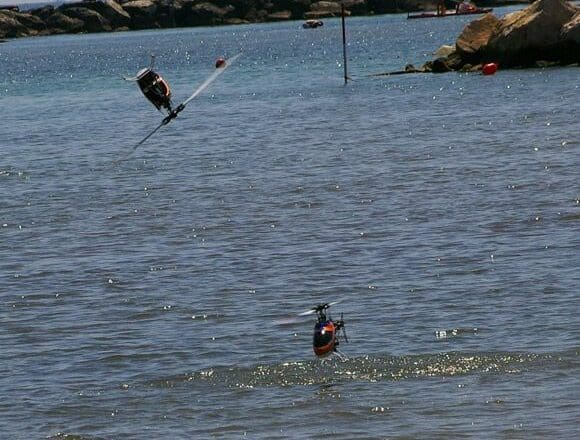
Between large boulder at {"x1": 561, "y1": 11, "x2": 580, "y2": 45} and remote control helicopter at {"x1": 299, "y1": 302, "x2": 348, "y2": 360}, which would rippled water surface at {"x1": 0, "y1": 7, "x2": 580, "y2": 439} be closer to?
remote control helicopter at {"x1": 299, "y1": 302, "x2": 348, "y2": 360}

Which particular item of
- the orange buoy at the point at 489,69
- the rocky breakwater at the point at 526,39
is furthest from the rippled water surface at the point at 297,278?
the orange buoy at the point at 489,69

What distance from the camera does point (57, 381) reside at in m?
25.3

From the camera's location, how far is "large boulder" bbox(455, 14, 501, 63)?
8806 cm

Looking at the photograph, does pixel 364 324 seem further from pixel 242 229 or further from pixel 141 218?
pixel 141 218

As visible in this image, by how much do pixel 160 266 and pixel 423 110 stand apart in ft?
128

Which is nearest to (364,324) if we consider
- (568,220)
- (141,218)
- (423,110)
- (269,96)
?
(568,220)

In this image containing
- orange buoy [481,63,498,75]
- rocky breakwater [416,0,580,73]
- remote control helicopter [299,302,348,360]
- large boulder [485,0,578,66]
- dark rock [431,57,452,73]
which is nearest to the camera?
remote control helicopter [299,302,348,360]

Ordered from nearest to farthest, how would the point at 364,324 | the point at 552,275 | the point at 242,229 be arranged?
the point at 364,324 < the point at 552,275 < the point at 242,229

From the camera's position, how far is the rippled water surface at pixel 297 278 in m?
23.2

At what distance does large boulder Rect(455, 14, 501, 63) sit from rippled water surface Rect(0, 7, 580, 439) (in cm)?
1902

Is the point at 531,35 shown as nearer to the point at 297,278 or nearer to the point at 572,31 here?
the point at 572,31

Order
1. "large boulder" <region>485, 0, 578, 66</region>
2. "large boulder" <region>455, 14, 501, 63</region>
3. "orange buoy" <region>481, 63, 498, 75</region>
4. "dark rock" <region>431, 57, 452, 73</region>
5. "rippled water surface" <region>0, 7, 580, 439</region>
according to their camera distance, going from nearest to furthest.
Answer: "rippled water surface" <region>0, 7, 580, 439</region>
"large boulder" <region>485, 0, 578, 66</region>
"orange buoy" <region>481, 63, 498, 75</region>
"large boulder" <region>455, 14, 501, 63</region>
"dark rock" <region>431, 57, 452, 73</region>

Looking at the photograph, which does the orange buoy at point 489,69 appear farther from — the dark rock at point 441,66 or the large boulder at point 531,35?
the dark rock at point 441,66

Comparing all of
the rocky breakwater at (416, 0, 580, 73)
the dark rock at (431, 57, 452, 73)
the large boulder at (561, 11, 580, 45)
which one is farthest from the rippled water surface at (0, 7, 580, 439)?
the dark rock at (431, 57, 452, 73)
